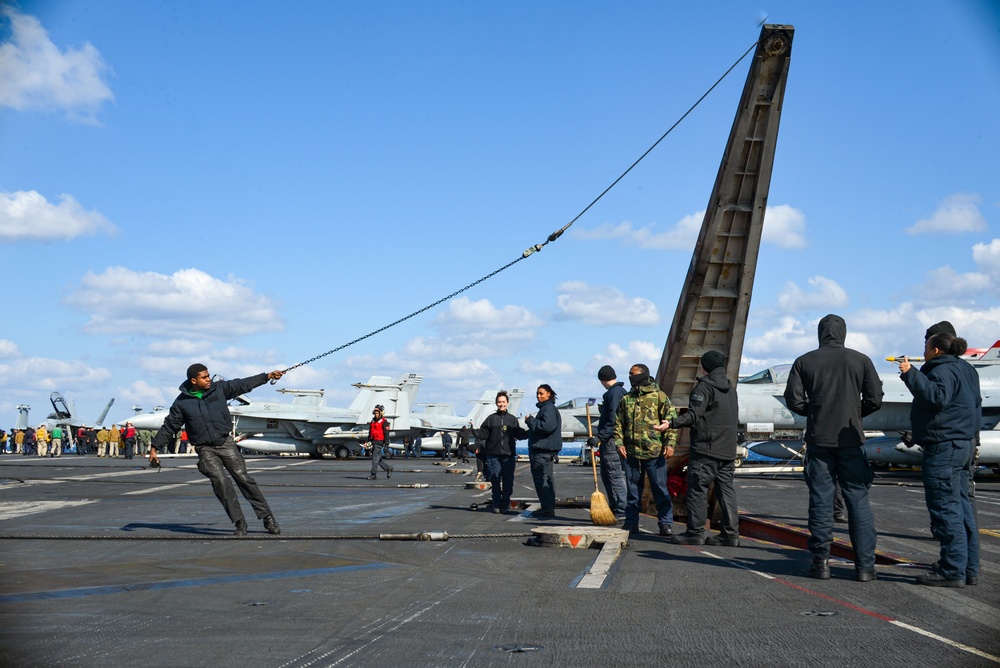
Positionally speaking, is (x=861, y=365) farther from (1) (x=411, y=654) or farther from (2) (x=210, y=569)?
(2) (x=210, y=569)

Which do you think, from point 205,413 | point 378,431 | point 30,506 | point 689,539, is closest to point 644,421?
point 689,539

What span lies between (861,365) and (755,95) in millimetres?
4770

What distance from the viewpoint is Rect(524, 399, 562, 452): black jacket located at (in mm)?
11539

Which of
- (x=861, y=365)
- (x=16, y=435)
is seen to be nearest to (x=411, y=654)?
(x=861, y=365)

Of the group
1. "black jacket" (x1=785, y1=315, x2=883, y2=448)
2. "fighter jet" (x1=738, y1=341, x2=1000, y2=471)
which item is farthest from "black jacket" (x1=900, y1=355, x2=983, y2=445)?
"fighter jet" (x1=738, y1=341, x2=1000, y2=471)

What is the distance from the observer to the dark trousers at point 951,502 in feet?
20.2

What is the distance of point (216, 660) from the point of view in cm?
410

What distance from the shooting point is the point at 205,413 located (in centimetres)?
966

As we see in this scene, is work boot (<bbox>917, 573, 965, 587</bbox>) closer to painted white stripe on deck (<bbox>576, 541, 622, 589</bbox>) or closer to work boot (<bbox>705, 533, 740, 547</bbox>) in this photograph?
painted white stripe on deck (<bbox>576, 541, 622, 589</bbox>)

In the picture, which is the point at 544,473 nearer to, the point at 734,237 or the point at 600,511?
the point at 600,511

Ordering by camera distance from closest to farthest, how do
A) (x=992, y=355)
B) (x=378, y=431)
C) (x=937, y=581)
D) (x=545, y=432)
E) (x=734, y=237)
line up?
1. (x=937, y=581)
2. (x=734, y=237)
3. (x=545, y=432)
4. (x=378, y=431)
5. (x=992, y=355)

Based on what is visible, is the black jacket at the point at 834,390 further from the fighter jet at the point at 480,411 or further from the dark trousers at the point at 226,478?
the fighter jet at the point at 480,411

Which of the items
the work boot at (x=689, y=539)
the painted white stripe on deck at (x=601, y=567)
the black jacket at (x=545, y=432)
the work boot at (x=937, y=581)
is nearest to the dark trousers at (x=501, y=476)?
the black jacket at (x=545, y=432)

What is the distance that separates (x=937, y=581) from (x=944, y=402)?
4.09ft
